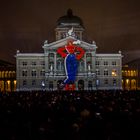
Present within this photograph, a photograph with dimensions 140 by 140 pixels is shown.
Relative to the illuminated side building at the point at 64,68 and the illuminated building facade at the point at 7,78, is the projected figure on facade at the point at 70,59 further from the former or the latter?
the illuminated building facade at the point at 7,78

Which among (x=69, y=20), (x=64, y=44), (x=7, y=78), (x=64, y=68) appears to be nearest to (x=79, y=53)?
(x=64, y=44)

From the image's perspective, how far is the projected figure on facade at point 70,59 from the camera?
117125 millimetres

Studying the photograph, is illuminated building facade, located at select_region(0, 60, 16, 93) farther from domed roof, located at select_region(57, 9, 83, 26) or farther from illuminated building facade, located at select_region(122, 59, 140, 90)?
illuminated building facade, located at select_region(122, 59, 140, 90)

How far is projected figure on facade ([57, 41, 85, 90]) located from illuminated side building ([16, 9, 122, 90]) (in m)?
0.29

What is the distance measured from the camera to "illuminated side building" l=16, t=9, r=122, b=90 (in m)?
119

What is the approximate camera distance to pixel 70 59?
117000mm

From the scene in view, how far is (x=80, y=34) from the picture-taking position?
129375 mm

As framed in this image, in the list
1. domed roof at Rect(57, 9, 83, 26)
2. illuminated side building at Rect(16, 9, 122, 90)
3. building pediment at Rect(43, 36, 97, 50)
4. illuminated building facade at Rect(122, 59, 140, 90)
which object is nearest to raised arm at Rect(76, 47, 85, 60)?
illuminated side building at Rect(16, 9, 122, 90)

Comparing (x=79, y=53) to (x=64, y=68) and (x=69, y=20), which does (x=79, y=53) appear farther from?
(x=69, y=20)
